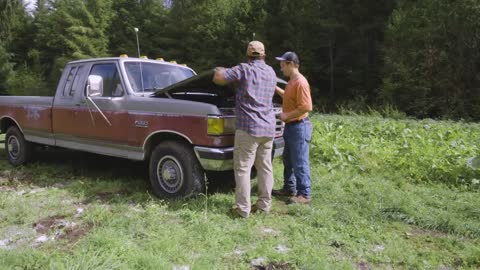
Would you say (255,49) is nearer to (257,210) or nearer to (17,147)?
(257,210)

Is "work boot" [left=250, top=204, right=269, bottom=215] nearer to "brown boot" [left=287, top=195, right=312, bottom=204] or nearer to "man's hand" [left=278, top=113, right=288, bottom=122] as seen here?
"brown boot" [left=287, top=195, right=312, bottom=204]

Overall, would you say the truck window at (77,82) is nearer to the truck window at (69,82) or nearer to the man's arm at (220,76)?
the truck window at (69,82)

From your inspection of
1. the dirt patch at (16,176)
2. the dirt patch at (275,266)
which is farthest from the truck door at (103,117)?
the dirt patch at (275,266)

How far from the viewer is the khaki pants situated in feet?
14.5

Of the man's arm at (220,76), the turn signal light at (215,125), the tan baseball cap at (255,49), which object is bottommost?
the turn signal light at (215,125)

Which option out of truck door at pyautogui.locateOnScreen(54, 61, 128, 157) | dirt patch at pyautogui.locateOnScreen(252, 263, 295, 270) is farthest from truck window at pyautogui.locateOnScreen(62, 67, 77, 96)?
dirt patch at pyautogui.locateOnScreen(252, 263, 295, 270)

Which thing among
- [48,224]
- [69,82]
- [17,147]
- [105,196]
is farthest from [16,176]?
[48,224]

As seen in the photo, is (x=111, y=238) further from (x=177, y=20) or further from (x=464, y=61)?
(x=177, y=20)

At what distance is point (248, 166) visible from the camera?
4496mm

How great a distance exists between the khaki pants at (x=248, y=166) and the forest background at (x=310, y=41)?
13.4 metres

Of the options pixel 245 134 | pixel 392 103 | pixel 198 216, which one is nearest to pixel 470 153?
pixel 245 134

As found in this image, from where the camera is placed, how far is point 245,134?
4367mm

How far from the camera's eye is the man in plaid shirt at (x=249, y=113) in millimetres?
4336

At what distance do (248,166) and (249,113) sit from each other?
601 millimetres
